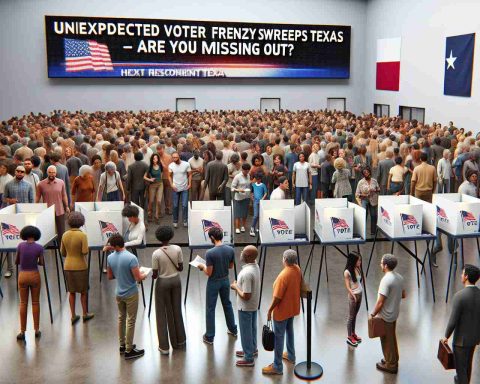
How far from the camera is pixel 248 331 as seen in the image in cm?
594

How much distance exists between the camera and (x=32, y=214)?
7.68 metres

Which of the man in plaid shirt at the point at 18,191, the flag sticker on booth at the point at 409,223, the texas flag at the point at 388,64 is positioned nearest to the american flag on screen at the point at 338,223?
the flag sticker on booth at the point at 409,223

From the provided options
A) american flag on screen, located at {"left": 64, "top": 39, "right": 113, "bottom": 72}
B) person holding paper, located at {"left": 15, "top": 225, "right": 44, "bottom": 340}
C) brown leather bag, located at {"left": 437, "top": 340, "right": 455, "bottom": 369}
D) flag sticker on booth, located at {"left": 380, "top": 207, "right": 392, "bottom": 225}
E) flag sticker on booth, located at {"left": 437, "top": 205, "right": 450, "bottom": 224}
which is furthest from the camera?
american flag on screen, located at {"left": 64, "top": 39, "right": 113, "bottom": 72}

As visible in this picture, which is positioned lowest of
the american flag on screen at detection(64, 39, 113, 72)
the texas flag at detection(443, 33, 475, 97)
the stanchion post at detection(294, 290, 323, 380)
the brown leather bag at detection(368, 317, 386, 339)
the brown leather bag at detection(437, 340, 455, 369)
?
the stanchion post at detection(294, 290, 323, 380)

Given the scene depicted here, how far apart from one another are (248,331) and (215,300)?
63cm

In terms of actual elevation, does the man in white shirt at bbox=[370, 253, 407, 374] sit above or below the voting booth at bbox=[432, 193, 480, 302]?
below

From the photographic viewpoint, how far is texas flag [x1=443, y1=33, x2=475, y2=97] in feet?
67.4

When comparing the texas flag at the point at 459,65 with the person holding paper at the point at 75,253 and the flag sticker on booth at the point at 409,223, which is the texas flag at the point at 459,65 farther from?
the person holding paper at the point at 75,253

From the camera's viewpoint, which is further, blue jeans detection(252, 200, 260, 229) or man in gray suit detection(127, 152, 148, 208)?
man in gray suit detection(127, 152, 148, 208)

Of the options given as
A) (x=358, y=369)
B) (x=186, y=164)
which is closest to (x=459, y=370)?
(x=358, y=369)

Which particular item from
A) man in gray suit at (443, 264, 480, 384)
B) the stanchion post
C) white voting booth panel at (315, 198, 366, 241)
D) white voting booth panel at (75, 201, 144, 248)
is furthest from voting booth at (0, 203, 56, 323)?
man in gray suit at (443, 264, 480, 384)

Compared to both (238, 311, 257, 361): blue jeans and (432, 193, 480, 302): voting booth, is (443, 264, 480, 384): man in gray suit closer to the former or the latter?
(238, 311, 257, 361): blue jeans

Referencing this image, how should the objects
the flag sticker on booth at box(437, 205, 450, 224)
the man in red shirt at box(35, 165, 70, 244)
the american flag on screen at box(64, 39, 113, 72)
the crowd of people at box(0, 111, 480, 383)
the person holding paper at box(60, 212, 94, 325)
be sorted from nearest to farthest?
the crowd of people at box(0, 111, 480, 383) < the person holding paper at box(60, 212, 94, 325) < the flag sticker on booth at box(437, 205, 450, 224) < the man in red shirt at box(35, 165, 70, 244) < the american flag on screen at box(64, 39, 113, 72)

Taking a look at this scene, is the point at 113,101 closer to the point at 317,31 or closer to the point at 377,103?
the point at 317,31
